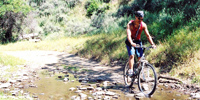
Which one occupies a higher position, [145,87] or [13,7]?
[13,7]

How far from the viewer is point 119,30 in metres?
13.5

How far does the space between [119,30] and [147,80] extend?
27.2ft

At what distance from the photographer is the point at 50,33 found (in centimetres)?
2495

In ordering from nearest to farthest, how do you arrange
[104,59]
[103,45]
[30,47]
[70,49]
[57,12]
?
[104,59], [103,45], [70,49], [30,47], [57,12]

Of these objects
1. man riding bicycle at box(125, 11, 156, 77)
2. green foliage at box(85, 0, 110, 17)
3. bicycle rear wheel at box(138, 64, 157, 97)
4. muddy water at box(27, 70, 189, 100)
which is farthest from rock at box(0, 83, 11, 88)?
green foliage at box(85, 0, 110, 17)

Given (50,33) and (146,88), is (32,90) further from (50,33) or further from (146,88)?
(50,33)

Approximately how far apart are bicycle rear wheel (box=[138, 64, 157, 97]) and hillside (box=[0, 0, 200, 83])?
5.61ft

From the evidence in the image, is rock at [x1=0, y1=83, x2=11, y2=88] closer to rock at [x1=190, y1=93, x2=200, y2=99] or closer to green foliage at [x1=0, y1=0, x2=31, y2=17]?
rock at [x1=190, y1=93, x2=200, y2=99]

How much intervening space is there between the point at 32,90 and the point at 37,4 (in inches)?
1121

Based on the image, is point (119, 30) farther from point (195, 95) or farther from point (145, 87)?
point (195, 95)

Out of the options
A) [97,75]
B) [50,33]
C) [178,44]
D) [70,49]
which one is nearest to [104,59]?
[97,75]

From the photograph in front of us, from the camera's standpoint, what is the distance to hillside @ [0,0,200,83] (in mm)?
7699

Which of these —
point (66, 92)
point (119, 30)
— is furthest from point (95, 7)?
point (66, 92)

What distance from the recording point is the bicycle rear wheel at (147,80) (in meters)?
5.33
